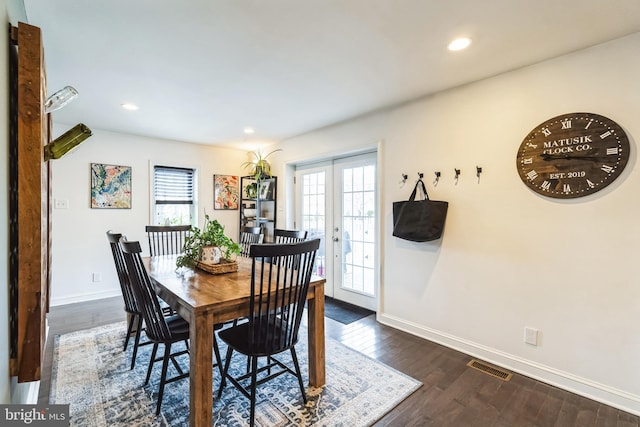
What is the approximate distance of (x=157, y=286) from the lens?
6.54ft

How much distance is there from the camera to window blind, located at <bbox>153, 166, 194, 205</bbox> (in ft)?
15.2

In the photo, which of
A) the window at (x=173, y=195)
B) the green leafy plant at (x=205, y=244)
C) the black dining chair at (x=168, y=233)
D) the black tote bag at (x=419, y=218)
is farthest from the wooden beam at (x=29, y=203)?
the window at (x=173, y=195)

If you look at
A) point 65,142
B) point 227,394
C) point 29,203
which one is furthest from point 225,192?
point 29,203

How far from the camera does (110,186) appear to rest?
415 centimetres

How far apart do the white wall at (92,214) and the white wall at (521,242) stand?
3487 millimetres

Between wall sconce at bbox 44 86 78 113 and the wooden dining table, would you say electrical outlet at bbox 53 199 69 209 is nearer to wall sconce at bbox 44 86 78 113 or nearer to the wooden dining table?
the wooden dining table

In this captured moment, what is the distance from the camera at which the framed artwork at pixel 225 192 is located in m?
5.09

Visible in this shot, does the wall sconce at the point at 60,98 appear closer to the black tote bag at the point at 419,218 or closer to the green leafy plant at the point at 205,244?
the green leafy plant at the point at 205,244

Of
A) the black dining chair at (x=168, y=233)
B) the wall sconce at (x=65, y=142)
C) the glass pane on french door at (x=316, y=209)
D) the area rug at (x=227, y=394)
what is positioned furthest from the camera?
the glass pane on french door at (x=316, y=209)

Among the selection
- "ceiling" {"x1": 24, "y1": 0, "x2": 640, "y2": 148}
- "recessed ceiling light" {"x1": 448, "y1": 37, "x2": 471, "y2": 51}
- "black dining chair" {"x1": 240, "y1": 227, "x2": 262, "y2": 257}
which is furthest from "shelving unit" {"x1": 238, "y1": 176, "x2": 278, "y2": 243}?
"recessed ceiling light" {"x1": 448, "y1": 37, "x2": 471, "y2": 51}

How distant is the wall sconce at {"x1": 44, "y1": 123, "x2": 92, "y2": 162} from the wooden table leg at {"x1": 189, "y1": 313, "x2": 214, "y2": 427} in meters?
1.25

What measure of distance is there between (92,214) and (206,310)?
3569 millimetres

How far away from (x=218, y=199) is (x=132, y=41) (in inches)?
130

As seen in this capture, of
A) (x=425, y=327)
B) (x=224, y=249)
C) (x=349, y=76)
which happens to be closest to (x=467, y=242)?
(x=425, y=327)
